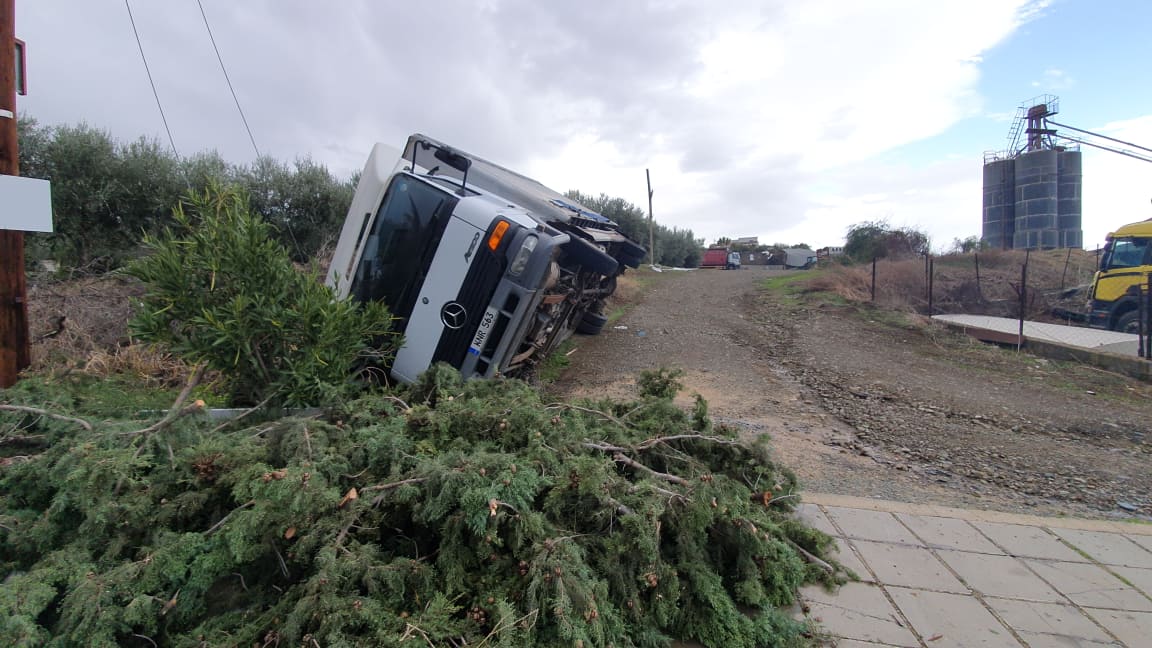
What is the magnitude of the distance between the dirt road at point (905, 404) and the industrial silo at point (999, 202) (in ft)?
119

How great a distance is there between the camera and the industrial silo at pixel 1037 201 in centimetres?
3772

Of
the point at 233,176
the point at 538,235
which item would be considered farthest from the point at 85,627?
the point at 233,176

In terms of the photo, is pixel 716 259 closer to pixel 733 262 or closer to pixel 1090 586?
pixel 733 262

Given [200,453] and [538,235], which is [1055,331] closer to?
[538,235]

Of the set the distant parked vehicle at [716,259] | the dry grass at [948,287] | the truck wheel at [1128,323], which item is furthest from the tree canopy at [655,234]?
the truck wheel at [1128,323]

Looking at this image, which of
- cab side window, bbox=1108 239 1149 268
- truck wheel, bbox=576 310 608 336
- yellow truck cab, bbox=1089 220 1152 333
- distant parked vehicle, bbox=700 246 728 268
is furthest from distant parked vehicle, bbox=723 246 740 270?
truck wheel, bbox=576 310 608 336

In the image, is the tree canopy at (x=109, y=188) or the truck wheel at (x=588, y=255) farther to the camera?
the tree canopy at (x=109, y=188)

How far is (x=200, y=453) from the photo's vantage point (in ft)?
8.64

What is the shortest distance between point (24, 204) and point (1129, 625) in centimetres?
759

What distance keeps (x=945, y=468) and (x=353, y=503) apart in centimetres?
498

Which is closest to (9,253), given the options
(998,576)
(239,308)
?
(239,308)

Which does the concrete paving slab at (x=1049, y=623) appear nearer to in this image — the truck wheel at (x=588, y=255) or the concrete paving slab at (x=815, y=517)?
the concrete paving slab at (x=815, y=517)

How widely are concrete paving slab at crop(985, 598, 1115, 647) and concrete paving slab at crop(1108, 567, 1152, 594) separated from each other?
0.63 m

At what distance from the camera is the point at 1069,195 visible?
38469mm
